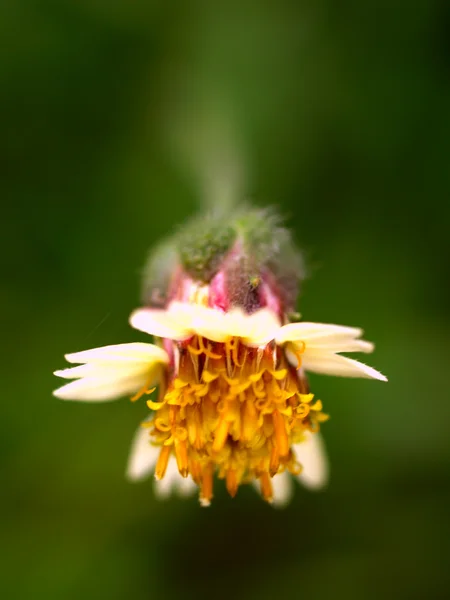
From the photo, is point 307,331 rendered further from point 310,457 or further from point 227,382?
point 310,457

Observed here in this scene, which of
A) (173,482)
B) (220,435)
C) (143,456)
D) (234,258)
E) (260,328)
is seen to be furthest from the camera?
(173,482)

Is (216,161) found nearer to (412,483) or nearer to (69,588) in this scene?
(412,483)

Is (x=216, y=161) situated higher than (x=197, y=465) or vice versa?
(x=216, y=161)

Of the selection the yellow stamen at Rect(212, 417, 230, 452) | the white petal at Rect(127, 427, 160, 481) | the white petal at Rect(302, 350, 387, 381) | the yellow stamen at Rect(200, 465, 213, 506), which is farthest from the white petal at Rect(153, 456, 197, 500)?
the white petal at Rect(302, 350, 387, 381)

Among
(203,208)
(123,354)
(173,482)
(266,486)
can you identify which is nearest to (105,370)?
(123,354)

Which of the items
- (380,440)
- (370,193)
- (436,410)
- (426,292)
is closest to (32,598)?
(380,440)

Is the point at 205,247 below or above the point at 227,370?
above
